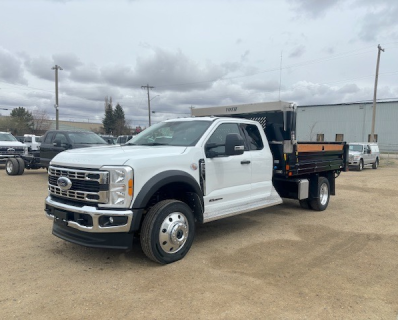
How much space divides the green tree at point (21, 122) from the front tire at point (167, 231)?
64609 millimetres

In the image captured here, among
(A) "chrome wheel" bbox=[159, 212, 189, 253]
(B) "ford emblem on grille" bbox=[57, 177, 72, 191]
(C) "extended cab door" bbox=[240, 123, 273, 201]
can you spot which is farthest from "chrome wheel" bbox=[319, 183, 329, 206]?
(B) "ford emblem on grille" bbox=[57, 177, 72, 191]

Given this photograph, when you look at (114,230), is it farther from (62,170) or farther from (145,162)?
(62,170)

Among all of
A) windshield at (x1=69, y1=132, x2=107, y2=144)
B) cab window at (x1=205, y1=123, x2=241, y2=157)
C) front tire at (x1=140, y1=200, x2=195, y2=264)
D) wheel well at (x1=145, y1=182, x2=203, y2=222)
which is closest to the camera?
front tire at (x1=140, y1=200, x2=195, y2=264)

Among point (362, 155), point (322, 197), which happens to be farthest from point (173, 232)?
point (362, 155)

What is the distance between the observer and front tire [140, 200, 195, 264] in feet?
13.6

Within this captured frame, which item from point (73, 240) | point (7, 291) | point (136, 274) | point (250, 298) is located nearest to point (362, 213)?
point (250, 298)

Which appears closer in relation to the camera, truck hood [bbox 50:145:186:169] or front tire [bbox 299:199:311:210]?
truck hood [bbox 50:145:186:169]

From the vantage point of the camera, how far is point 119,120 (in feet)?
250

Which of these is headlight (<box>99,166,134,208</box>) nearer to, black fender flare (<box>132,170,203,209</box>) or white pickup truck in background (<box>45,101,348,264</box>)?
white pickup truck in background (<box>45,101,348,264</box>)

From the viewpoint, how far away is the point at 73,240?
4.25 metres

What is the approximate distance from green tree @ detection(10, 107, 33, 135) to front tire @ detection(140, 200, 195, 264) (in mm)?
64609

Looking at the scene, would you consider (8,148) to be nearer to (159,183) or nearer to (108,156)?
(108,156)

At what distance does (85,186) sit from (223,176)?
2.08 m

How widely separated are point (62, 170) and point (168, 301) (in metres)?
2.22
